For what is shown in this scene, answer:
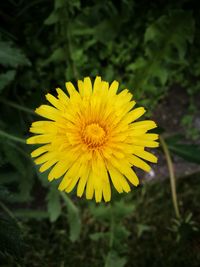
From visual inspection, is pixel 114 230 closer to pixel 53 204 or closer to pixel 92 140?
pixel 53 204

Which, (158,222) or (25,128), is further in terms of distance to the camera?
(158,222)

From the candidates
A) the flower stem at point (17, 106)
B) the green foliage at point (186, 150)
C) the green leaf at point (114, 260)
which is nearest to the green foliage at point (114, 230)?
the green leaf at point (114, 260)

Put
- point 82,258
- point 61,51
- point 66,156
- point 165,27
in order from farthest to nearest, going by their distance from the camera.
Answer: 1. point 82,258
2. point 61,51
3. point 165,27
4. point 66,156

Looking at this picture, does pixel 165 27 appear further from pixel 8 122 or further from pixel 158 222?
pixel 158 222

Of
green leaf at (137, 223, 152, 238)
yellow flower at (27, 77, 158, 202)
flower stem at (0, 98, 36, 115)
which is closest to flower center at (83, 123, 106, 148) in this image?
yellow flower at (27, 77, 158, 202)

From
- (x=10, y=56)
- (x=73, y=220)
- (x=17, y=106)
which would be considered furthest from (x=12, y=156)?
(x=73, y=220)

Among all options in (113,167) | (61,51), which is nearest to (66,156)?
(113,167)

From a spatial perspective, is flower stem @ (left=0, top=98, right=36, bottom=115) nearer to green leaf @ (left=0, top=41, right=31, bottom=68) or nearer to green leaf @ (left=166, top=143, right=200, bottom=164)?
green leaf @ (left=0, top=41, right=31, bottom=68)
